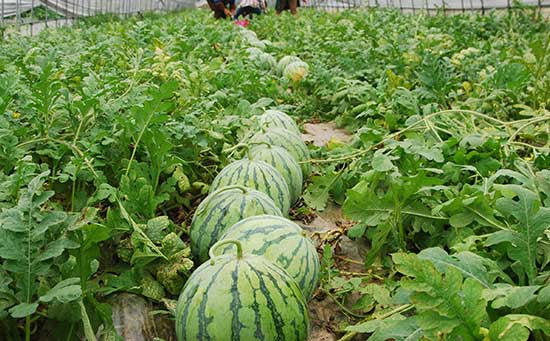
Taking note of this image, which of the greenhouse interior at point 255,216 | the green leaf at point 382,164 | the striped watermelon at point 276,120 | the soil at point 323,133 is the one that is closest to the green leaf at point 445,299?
the greenhouse interior at point 255,216

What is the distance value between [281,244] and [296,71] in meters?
4.16

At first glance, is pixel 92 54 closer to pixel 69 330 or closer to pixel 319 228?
pixel 319 228

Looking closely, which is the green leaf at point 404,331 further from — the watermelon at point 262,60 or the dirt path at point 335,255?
the watermelon at point 262,60

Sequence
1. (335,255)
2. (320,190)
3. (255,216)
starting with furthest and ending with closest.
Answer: (320,190), (335,255), (255,216)

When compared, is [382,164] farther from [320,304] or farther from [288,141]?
[288,141]

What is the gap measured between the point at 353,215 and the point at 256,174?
474mm

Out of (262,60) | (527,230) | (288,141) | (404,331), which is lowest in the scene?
(404,331)

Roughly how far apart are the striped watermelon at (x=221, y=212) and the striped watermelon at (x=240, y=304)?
1.69ft

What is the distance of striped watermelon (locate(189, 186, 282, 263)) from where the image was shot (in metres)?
2.53

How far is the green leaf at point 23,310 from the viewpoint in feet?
5.69

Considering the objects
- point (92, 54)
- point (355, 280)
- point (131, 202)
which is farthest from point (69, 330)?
point (92, 54)

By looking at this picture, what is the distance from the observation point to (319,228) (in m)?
3.25

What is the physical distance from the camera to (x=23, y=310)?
5.74 ft

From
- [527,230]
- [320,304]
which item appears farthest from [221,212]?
[527,230]
